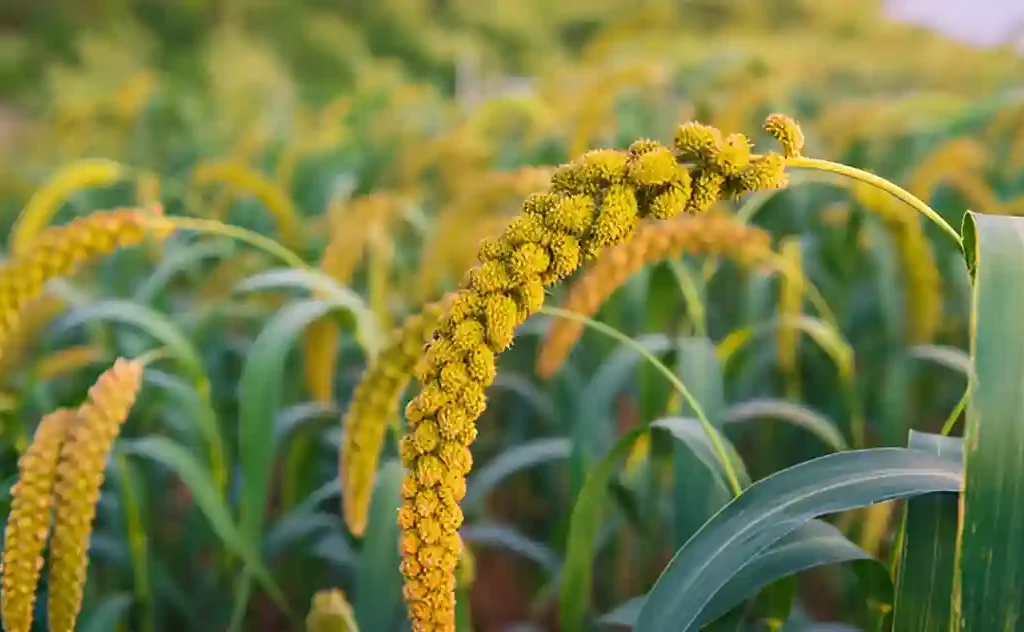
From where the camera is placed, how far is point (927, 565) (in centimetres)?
61

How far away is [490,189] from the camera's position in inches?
50.3

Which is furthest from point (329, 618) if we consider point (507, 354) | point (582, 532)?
point (507, 354)

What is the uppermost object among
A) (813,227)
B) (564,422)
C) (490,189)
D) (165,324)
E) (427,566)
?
(813,227)

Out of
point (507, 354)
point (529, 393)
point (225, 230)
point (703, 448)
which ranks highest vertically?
point (507, 354)

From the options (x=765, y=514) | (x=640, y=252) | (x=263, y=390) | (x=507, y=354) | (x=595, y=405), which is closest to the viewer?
(x=765, y=514)

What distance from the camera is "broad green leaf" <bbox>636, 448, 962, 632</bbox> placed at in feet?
2.09

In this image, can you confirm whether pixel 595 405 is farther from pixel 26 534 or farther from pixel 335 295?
pixel 26 534

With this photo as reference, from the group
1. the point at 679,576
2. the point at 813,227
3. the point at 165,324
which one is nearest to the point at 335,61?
the point at 813,227

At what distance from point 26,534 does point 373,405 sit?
29 centimetres

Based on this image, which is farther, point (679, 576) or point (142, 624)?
point (142, 624)

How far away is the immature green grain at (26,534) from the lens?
0.73 meters

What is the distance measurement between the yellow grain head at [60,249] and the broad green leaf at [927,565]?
2.35 ft

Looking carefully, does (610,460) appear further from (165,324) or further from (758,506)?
(165,324)

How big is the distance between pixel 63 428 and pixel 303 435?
57 cm
